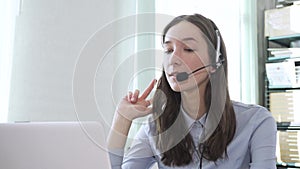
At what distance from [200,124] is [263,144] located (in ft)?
0.62

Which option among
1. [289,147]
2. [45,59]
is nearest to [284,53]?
[289,147]

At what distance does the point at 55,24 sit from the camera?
1.13 meters

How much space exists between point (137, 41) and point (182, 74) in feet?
0.39

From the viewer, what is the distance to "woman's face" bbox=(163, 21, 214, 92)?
2.19 ft

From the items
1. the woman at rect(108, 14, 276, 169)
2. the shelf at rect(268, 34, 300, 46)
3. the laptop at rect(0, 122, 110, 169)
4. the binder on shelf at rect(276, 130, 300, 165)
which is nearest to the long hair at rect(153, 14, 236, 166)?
the woman at rect(108, 14, 276, 169)

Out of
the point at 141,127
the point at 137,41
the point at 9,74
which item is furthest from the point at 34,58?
the point at 137,41

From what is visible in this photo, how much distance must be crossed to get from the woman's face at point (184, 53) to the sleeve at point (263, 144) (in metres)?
0.31

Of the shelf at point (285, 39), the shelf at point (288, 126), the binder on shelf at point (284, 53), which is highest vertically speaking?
the shelf at point (285, 39)

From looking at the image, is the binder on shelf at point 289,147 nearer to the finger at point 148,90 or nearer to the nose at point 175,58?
the finger at point 148,90

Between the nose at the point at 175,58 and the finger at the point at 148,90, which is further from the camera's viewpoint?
the finger at the point at 148,90

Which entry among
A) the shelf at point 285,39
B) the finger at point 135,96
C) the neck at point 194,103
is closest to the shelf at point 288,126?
the shelf at point 285,39

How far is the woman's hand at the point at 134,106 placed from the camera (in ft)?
2.62

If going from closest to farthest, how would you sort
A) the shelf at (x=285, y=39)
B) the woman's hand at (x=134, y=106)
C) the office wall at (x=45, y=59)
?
the woman's hand at (x=134, y=106) < the office wall at (x=45, y=59) < the shelf at (x=285, y=39)

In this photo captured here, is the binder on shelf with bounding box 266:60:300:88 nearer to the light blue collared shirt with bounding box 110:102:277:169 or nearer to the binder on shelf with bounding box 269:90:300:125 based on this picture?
the binder on shelf with bounding box 269:90:300:125
